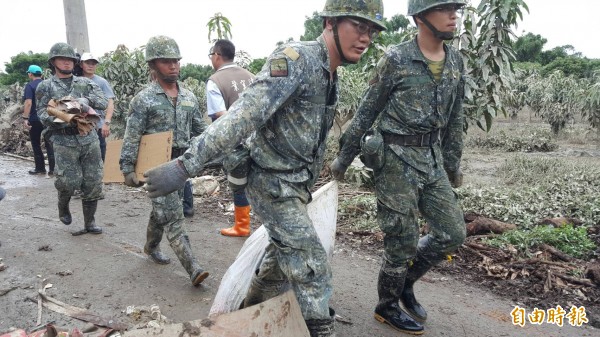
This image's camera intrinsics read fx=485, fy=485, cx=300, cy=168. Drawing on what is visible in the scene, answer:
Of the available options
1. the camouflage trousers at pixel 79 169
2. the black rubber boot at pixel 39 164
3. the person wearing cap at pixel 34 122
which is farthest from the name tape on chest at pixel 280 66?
the black rubber boot at pixel 39 164

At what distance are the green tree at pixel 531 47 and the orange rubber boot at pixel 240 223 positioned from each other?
123 ft

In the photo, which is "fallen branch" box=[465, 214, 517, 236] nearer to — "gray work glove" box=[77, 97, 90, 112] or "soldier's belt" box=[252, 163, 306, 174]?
"soldier's belt" box=[252, 163, 306, 174]

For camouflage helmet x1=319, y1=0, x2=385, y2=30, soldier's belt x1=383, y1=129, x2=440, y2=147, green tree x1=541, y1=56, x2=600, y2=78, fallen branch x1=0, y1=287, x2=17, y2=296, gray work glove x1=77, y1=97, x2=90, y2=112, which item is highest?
green tree x1=541, y1=56, x2=600, y2=78

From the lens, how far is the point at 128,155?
13.8ft

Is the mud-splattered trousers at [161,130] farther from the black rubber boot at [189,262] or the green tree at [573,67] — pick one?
the green tree at [573,67]

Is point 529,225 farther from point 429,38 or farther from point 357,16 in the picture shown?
point 357,16

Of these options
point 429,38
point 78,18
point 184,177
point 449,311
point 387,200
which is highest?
point 78,18

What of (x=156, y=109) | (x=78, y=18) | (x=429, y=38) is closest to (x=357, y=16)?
(x=429, y=38)

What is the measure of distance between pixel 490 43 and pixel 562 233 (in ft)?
8.04

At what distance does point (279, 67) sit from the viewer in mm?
2436

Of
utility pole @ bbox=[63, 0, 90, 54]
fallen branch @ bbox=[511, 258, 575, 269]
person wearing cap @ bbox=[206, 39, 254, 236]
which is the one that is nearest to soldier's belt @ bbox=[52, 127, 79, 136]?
person wearing cap @ bbox=[206, 39, 254, 236]

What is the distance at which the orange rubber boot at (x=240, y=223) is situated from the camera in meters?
5.68

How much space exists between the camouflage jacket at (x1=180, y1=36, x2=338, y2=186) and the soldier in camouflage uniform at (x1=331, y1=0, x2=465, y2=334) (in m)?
0.64

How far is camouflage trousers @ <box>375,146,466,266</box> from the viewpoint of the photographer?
326 centimetres
